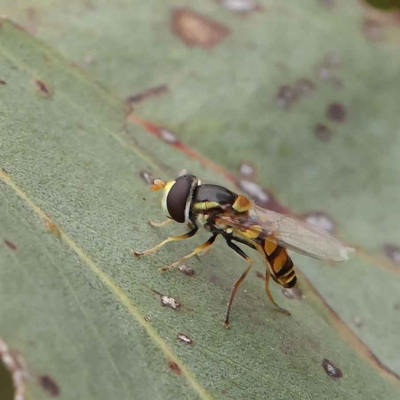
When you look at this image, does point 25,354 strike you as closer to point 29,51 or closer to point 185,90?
point 29,51

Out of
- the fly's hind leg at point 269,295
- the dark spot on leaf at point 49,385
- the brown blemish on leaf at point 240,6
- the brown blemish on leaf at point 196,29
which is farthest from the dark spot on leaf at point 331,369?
the brown blemish on leaf at point 240,6

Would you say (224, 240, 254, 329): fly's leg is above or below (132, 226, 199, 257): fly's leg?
below

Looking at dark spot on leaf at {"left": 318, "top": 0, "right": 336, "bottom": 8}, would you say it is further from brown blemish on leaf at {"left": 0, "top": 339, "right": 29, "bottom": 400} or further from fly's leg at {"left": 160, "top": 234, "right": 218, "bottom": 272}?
brown blemish on leaf at {"left": 0, "top": 339, "right": 29, "bottom": 400}

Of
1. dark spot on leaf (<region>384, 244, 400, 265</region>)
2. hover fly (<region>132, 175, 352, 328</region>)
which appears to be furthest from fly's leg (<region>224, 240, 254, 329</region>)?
dark spot on leaf (<region>384, 244, 400, 265</region>)

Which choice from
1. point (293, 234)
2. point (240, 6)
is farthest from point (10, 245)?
point (240, 6)

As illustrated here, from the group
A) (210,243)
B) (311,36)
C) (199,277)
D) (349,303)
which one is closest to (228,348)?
(199,277)

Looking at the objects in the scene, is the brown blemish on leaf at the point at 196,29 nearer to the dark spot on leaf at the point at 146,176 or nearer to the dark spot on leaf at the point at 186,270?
the dark spot on leaf at the point at 146,176
